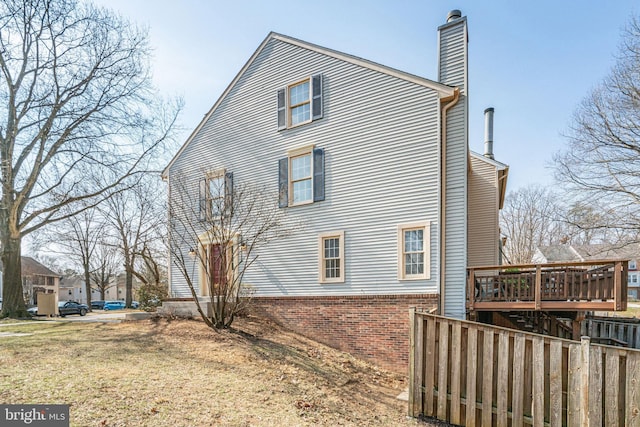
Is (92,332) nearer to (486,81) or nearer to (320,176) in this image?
(320,176)

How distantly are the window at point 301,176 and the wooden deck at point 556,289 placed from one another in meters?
5.06

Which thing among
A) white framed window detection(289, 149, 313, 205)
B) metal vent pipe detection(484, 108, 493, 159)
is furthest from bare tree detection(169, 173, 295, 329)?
metal vent pipe detection(484, 108, 493, 159)

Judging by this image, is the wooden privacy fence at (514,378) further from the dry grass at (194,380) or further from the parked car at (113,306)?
the parked car at (113,306)

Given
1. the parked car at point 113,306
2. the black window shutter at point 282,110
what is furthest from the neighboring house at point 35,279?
the black window shutter at point 282,110

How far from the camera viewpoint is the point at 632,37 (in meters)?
16.2

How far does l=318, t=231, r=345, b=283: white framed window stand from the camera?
10.3 meters

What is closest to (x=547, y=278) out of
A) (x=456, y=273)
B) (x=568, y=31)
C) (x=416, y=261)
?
(x=456, y=273)

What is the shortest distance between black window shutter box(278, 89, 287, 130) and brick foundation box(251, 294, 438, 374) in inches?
227

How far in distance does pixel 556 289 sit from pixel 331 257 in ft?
18.7

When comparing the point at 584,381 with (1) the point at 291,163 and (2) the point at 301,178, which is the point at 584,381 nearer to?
(2) the point at 301,178

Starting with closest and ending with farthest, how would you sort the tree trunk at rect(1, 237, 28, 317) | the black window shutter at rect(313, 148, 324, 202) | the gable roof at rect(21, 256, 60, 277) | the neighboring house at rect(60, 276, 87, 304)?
the black window shutter at rect(313, 148, 324, 202) < the tree trunk at rect(1, 237, 28, 317) < the gable roof at rect(21, 256, 60, 277) < the neighboring house at rect(60, 276, 87, 304)

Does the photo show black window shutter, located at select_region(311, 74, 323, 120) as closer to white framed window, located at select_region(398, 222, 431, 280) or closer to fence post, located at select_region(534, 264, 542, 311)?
white framed window, located at select_region(398, 222, 431, 280)

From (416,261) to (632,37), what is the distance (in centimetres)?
1685

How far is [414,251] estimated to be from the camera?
30.3ft
